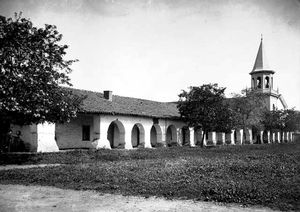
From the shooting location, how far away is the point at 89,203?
24.0 feet

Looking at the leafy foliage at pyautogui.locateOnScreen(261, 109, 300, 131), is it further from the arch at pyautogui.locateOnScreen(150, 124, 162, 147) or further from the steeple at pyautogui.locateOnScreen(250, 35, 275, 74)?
the arch at pyautogui.locateOnScreen(150, 124, 162, 147)

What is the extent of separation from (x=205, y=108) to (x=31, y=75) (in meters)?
18.5

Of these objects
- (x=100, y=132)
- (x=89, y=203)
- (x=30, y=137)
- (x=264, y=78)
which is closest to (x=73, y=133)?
(x=100, y=132)

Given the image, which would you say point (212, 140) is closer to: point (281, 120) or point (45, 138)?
point (281, 120)

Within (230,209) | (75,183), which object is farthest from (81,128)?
(230,209)

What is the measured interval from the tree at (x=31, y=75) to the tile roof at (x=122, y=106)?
215 inches

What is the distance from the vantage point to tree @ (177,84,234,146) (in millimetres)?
29438

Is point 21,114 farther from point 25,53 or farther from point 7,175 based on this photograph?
point 7,175

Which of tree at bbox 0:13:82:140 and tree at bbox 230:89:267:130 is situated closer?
tree at bbox 0:13:82:140

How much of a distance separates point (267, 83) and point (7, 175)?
166 ft

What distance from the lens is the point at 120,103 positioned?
28.2 metres

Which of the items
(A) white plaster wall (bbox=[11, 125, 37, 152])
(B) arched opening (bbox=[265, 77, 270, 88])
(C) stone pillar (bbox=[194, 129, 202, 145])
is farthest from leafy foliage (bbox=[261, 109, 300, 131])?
(A) white plaster wall (bbox=[11, 125, 37, 152])

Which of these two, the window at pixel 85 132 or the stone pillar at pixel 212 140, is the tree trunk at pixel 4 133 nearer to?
the window at pixel 85 132

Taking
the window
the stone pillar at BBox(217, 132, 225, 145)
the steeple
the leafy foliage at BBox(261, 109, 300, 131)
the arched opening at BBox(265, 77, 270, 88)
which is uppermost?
the steeple
